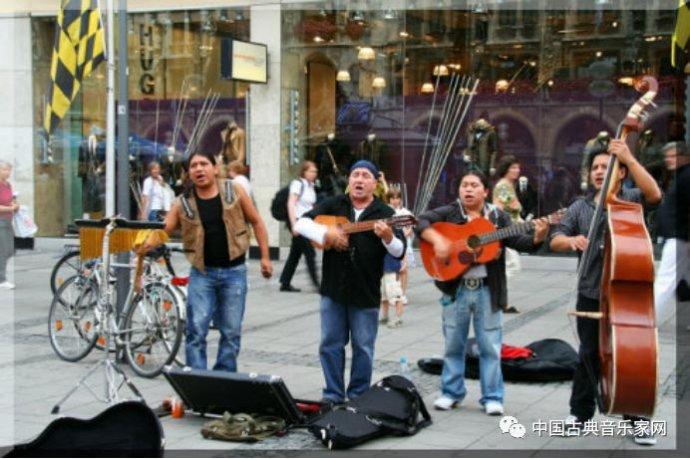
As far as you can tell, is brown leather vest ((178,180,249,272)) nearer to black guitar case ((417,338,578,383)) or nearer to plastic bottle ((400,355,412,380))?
plastic bottle ((400,355,412,380))

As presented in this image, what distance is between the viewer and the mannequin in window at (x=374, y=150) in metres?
18.2

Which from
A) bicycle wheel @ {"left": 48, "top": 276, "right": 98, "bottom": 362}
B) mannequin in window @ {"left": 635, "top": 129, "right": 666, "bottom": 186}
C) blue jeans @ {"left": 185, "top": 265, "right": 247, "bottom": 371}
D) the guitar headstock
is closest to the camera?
the guitar headstock

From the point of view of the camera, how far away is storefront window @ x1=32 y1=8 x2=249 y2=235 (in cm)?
1900

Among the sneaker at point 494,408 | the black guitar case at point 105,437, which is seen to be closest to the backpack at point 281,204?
the sneaker at point 494,408

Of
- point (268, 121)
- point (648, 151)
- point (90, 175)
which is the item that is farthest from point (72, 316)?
point (90, 175)

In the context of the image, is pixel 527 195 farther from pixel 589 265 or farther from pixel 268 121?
pixel 589 265

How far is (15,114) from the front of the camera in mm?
20359

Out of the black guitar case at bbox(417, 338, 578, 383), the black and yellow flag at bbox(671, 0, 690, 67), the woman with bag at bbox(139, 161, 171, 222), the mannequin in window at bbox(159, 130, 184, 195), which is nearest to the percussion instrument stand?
the black guitar case at bbox(417, 338, 578, 383)

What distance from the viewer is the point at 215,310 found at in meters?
7.66

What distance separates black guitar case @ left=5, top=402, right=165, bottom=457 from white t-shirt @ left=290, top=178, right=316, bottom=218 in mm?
9804

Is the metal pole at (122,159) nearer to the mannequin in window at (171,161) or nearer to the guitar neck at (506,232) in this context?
the guitar neck at (506,232)

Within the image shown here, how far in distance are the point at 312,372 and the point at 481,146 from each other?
952 cm

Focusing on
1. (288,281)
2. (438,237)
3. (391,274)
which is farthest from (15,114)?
(438,237)

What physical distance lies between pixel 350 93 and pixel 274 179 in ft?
6.72
